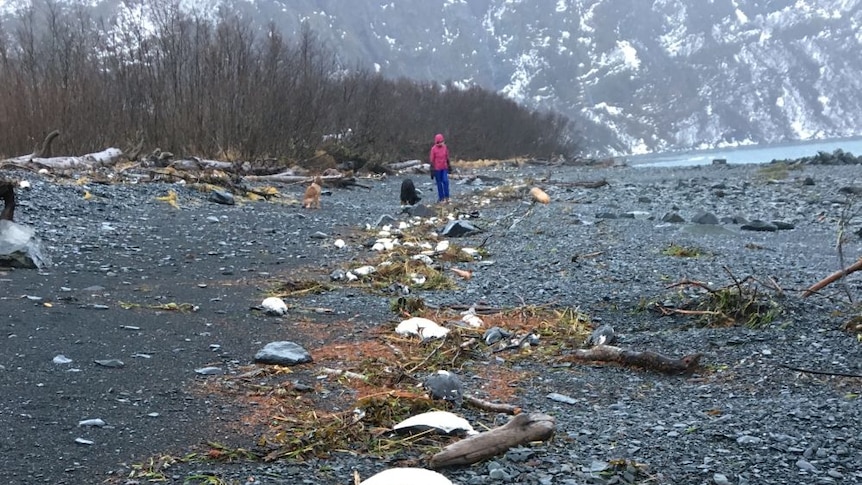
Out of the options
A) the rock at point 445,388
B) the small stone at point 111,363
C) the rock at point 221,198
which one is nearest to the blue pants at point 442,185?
the rock at point 221,198

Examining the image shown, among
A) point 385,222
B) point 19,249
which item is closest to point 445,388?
point 19,249

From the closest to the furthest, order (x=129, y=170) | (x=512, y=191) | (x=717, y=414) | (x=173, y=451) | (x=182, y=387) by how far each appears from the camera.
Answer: (x=173, y=451) < (x=717, y=414) < (x=182, y=387) < (x=129, y=170) < (x=512, y=191)

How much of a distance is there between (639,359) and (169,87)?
21.3 m

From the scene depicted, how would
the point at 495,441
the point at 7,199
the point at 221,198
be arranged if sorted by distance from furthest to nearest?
1. the point at 221,198
2. the point at 7,199
3. the point at 495,441

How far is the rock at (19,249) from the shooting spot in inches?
243

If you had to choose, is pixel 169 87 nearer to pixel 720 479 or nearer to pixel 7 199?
pixel 7 199

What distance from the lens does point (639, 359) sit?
167 inches

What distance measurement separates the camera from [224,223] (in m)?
10.5

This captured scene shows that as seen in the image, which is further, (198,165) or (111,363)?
(198,165)

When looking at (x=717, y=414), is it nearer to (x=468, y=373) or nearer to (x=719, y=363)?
(x=719, y=363)

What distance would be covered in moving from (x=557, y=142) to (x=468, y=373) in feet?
255

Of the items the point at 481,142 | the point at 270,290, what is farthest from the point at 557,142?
the point at 270,290

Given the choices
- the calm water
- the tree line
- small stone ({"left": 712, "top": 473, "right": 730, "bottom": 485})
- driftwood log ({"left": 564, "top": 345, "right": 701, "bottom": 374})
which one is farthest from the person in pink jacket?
the calm water

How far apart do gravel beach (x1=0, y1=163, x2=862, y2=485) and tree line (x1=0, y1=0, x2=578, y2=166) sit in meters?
8.07
